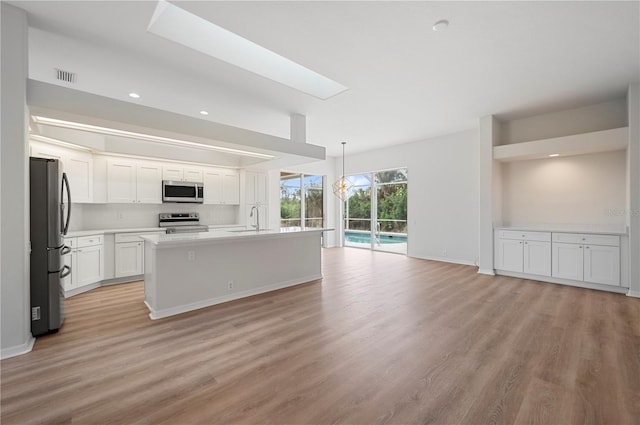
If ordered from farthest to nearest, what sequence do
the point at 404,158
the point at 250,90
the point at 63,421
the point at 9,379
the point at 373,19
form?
the point at 404,158
the point at 250,90
the point at 373,19
the point at 9,379
the point at 63,421

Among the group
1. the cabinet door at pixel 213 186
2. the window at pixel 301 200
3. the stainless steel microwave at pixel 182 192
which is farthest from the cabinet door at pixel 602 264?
the stainless steel microwave at pixel 182 192

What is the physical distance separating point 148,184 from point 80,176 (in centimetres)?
107

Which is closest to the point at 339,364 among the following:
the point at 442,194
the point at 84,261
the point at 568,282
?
the point at 84,261

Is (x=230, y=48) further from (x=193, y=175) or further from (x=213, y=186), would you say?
(x=213, y=186)

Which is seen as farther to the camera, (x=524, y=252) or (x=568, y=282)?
A: (x=524, y=252)

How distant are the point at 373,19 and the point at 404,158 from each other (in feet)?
17.9

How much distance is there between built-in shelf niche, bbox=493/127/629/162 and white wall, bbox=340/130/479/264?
1030 mm

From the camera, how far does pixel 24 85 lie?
2.51 metres

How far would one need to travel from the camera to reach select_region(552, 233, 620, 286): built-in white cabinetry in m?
4.27

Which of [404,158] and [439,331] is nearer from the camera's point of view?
[439,331]

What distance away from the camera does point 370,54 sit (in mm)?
3139

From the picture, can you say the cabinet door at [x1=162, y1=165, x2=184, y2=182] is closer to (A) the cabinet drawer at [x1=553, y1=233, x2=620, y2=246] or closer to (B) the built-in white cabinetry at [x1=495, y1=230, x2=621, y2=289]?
(B) the built-in white cabinetry at [x1=495, y1=230, x2=621, y2=289]

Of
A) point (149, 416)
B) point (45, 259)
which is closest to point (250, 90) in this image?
point (45, 259)

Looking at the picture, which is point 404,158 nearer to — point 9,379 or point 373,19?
point 373,19
